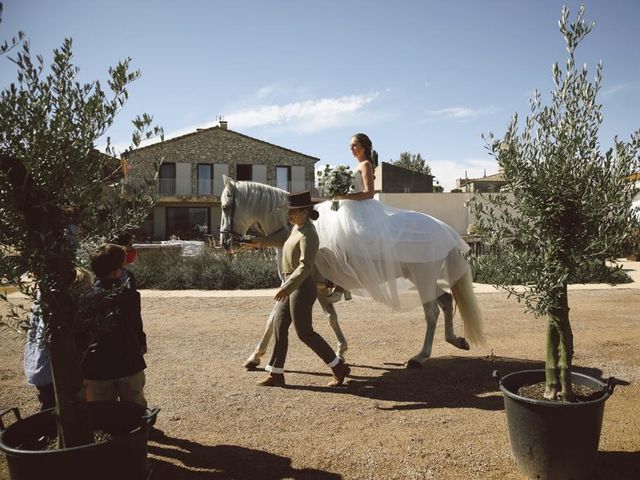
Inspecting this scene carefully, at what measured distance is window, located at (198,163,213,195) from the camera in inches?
1305

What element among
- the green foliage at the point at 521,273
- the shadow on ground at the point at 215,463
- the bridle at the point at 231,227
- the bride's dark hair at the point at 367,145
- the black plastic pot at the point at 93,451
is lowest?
the shadow on ground at the point at 215,463

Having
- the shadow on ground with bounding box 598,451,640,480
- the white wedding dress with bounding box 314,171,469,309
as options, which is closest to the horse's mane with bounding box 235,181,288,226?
the white wedding dress with bounding box 314,171,469,309

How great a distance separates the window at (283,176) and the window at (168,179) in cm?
755

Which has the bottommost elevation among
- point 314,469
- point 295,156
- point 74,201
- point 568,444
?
point 314,469

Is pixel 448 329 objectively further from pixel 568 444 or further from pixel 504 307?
pixel 504 307

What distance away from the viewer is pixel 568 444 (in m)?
2.91

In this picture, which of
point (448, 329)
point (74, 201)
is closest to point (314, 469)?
point (74, 201)

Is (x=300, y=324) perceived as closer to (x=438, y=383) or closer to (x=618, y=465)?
(x=438, y=383)

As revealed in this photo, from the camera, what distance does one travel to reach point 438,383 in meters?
4.98

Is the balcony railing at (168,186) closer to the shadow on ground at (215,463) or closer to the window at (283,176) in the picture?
the window at (283,176)

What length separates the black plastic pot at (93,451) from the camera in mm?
2336

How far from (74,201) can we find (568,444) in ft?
10.9

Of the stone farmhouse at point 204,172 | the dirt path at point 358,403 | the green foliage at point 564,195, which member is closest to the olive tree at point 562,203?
Result: the green foliage at point 564,195

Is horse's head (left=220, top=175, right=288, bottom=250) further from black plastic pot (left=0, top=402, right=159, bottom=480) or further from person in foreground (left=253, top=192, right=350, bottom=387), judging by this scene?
black plastic pot (left=0, top=402, right=159, bottom=480)
